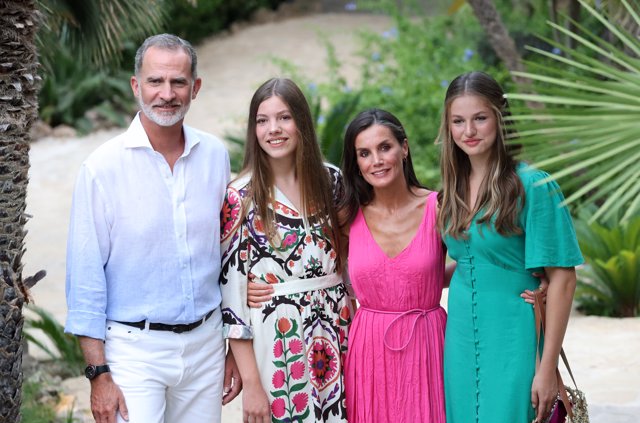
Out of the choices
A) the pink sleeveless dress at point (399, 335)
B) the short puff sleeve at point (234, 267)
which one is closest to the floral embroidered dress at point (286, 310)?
the short puff sleeve at point (234, 267)

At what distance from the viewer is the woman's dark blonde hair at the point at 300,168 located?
3.36 meters

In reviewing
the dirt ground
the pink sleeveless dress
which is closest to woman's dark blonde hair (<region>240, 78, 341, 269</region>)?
the pink sleeveless dress

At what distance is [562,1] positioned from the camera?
11.0 meters

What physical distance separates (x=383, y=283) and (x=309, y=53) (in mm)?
14449

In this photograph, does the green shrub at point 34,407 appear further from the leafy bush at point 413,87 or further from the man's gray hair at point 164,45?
the leafy bush at point 413,87

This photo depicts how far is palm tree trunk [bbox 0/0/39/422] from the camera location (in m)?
3.47

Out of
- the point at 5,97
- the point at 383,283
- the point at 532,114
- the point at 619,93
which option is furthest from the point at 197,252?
the point at 619,93

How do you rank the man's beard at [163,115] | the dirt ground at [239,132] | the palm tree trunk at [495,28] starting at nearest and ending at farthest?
the man's beard at [163,115]
the dirt ground at [239,132]
the palm tree trunk at [495,28]

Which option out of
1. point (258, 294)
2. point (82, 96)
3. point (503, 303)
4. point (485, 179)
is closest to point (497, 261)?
point (503, 303)

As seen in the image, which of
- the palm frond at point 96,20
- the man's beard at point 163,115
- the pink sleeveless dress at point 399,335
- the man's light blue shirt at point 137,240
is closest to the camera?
the man's light blue shirt at point 137,240

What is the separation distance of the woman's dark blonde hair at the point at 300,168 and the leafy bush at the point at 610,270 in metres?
4.31

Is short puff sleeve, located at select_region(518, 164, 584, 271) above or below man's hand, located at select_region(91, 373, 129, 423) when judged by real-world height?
above

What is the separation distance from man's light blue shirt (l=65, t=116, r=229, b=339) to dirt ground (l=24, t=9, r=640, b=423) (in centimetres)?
256

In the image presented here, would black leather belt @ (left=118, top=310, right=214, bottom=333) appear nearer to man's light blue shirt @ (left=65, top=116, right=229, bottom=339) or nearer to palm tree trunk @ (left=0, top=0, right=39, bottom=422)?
man's light blue shirt @ (left=65, top=116, right=229, bottom=339)
